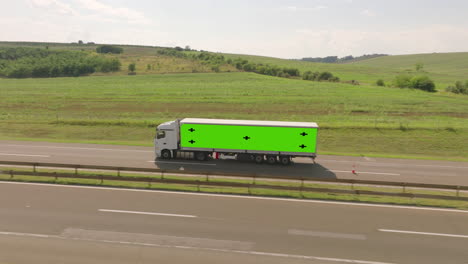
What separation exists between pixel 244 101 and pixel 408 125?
28.6m

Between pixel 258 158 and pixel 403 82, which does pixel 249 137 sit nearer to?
pixel 258 158

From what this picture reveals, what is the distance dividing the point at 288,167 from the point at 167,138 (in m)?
10.1

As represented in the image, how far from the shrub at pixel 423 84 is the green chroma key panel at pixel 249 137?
77.1 meters

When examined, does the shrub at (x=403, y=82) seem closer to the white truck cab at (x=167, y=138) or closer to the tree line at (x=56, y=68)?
the white truck cab at (x=167, y=138)

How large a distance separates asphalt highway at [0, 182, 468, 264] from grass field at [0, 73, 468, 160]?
51.0 ft

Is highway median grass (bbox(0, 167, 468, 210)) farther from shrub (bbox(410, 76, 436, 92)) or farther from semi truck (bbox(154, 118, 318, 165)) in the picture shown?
shrub (bbox(410, 76, 436, 92))

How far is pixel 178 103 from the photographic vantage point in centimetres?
5800

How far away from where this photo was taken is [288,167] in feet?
83.8

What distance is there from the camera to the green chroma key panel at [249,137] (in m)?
24.5

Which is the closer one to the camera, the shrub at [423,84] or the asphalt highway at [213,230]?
the asphalt highway at [213,230]

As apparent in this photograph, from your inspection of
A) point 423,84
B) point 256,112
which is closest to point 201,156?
point 256,112

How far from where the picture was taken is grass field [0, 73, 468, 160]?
35.0 m

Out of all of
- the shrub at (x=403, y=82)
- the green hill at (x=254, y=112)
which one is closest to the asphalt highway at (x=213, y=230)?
the green hill at (x=254, y=112)

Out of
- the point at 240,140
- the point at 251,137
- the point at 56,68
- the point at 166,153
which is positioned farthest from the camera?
the point at 56,68
